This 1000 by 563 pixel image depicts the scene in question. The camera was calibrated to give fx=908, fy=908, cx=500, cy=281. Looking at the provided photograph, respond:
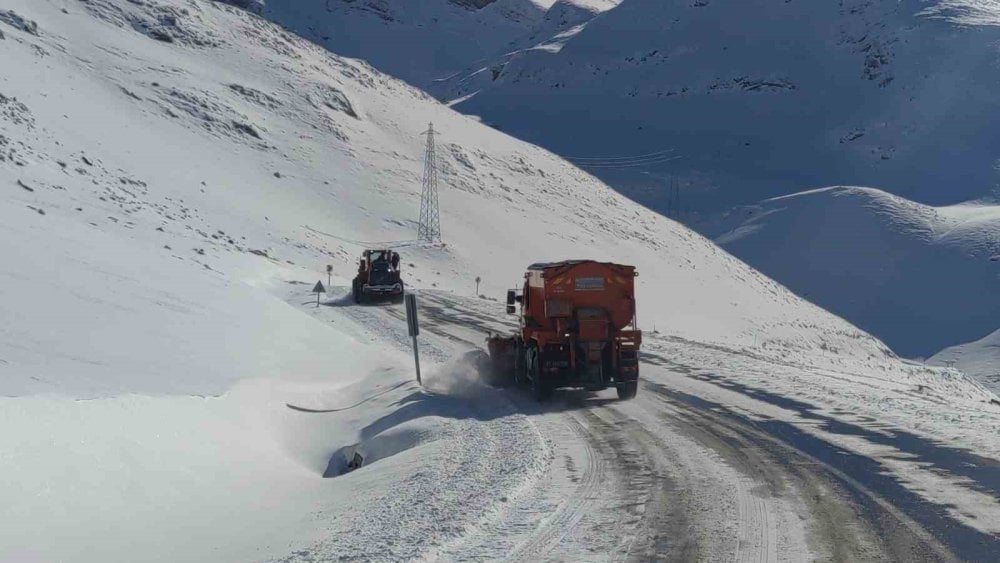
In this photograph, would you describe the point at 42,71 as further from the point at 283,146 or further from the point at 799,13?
the point at 799,13

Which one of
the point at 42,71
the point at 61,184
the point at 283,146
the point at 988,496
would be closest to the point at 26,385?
the point at 988,496

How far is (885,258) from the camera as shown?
86.3 metres

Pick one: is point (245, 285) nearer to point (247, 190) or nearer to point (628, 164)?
point (247, 190)

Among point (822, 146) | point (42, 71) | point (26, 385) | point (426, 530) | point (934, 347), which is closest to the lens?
point (426, 530)

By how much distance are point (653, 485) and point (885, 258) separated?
83311mm

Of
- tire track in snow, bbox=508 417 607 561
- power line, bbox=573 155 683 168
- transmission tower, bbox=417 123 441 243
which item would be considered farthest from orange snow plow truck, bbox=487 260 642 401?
power line, bbox=573 155 683 168

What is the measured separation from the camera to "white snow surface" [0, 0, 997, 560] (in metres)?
10.2

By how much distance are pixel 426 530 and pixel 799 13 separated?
16913cm

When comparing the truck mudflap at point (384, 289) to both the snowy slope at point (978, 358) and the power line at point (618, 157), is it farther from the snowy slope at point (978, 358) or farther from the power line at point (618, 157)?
the power line at point (618, 157)

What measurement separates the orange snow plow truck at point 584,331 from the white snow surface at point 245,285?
1.76 m

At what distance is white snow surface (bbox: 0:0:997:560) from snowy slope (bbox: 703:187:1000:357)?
1587cm

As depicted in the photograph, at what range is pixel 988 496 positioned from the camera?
9945mm

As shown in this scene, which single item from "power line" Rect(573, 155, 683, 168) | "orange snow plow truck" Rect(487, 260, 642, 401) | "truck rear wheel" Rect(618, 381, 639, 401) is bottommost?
"truck rear wheel" Rect(618, 381, 639, 401)

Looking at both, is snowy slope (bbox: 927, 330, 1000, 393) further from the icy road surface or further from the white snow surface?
the icy road surface
